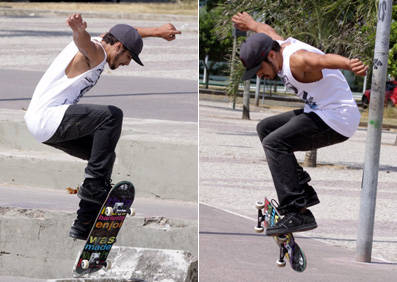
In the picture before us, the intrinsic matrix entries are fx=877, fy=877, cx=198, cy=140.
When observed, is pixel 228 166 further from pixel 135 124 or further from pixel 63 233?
pixel 63 233

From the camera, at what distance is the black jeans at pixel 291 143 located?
6.23 m

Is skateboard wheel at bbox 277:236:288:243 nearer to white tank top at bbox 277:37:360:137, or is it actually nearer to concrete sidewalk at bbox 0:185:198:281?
white tank top at bbox 277:37:360:137

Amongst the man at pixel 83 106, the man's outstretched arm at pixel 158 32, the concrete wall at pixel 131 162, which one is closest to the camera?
the man at pixel 83 106

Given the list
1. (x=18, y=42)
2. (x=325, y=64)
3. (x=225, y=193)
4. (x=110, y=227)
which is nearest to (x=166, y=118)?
(x=225, y=193)

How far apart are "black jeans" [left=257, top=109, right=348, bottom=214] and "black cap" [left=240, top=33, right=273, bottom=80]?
21.5 inches

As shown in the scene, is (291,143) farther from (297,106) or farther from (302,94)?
(297,106)

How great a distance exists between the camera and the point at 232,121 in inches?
1037

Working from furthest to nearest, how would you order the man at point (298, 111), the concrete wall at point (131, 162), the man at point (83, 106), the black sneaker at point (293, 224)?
the concrete wall at point (131, 162)
the black sneaker at point (293, 224)
the man at point (83, 106)
the man at point (298, 111)

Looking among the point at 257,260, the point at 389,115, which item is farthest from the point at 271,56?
the point at 389,115

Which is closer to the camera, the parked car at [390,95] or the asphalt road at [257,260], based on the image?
the asphalt road at [257,260]

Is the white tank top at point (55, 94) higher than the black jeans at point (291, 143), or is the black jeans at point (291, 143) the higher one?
the white tank top at point (55, 94)

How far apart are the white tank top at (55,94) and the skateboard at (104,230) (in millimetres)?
673

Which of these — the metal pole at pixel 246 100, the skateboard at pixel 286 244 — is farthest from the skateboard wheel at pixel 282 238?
the metal pole at pixel 246 100

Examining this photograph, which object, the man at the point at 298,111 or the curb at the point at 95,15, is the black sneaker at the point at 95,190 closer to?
the man at the point at 298,111
